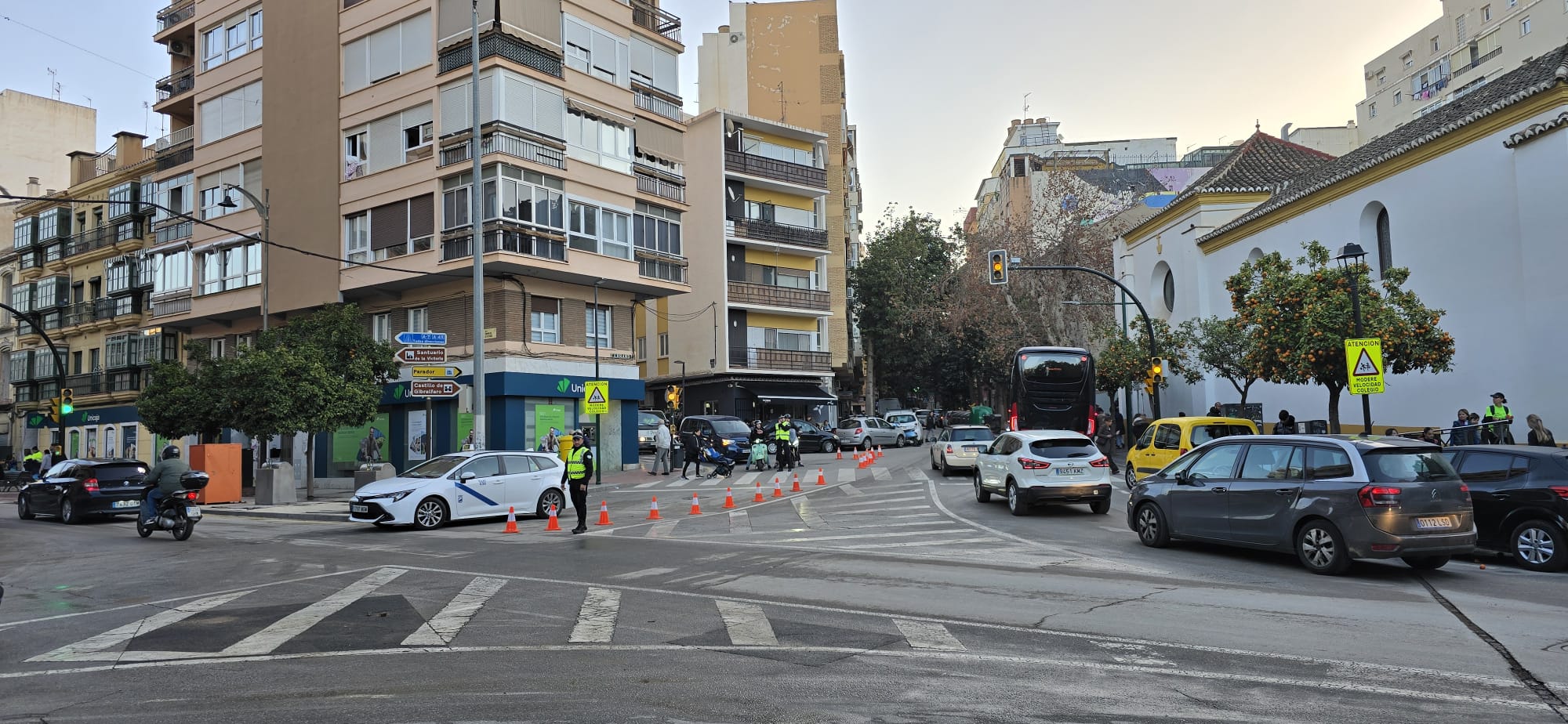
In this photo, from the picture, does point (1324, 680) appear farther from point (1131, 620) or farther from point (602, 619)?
point (602, 619)

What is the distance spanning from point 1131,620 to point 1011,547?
198 inches

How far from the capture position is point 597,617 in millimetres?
8672

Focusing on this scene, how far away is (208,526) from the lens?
19.8 metres

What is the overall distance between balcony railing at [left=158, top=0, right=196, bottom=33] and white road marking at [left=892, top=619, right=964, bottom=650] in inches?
1754

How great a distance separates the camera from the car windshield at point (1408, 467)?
412 inches

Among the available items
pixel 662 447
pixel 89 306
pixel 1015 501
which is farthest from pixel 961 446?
pixel 89 306

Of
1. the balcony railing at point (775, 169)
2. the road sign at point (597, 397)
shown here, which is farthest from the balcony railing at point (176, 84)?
the road sign at point (597, 397)

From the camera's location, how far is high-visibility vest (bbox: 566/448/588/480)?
52.6 feet

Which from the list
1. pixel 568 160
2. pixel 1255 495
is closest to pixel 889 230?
pixel 568 160

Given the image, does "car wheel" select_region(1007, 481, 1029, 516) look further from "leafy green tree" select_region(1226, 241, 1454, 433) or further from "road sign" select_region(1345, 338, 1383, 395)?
"leafy green tree" select_region(1226, 241, 1454, 433)

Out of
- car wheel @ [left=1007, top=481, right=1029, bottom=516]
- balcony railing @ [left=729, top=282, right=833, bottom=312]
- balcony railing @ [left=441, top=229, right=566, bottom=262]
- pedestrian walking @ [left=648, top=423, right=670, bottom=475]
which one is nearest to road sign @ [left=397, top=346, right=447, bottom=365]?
balcony railing @ [left=441, top=229, right=566, bottom=262]

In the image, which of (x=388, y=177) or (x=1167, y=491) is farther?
(x=388, y=177)

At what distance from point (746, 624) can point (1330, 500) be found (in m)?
6.70

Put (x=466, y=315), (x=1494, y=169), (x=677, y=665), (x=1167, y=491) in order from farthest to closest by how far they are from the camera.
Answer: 1. (x=466, y=315)
2. (x=1494, y=169)
3. (x=1167, y=491)
4. (x=677, y=665)
